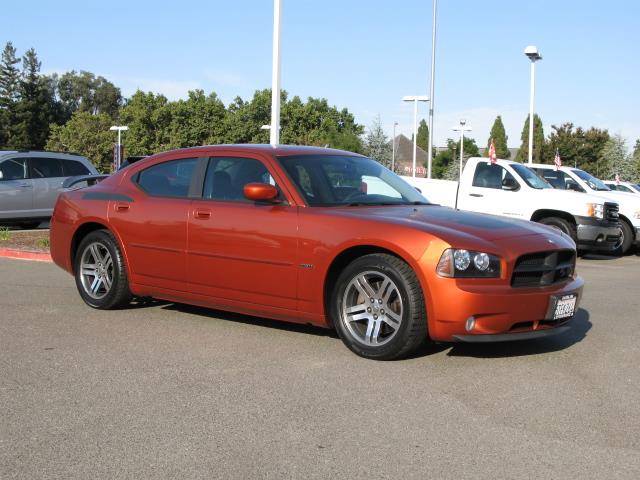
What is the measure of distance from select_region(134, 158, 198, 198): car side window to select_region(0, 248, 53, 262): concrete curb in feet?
17.4

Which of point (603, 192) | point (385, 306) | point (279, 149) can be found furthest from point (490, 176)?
point (385, 306)

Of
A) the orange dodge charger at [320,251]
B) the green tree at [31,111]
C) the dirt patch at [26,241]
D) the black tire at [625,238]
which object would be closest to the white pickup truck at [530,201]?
the black tire at [625,238]

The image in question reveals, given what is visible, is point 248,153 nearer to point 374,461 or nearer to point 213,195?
point 213,195

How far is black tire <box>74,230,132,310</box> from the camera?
7.29m

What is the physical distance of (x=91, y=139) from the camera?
71500 millimetres

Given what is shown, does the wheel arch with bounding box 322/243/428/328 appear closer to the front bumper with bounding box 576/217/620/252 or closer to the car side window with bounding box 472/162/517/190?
the front bumper with bounding box 576/217/620/252

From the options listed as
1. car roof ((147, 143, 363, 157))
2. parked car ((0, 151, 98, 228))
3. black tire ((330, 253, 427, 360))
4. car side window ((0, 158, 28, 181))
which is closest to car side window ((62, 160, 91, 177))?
parked car ((0, 151, 98, 228))

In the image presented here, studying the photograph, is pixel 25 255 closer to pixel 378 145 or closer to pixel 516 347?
pixel 516 347

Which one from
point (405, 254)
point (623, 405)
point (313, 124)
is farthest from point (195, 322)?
point (313, 124)

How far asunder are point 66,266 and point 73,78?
410 feet

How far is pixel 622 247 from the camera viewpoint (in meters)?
16.2

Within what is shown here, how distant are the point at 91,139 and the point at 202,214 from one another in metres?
68.4

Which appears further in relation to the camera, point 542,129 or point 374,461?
point 542,129

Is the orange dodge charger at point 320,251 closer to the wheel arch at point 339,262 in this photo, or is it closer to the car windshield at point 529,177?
the wheel arch at point 339,262
